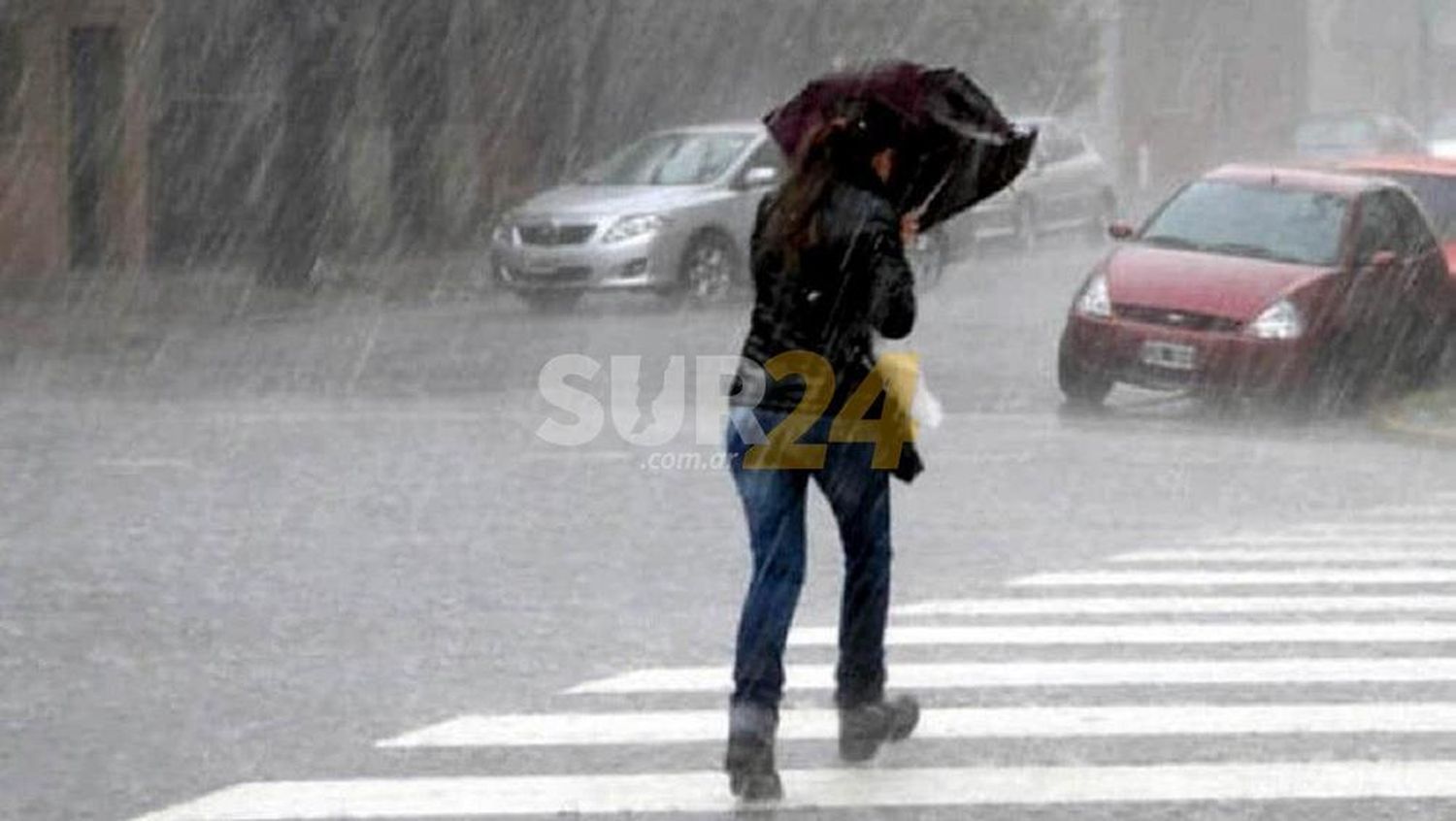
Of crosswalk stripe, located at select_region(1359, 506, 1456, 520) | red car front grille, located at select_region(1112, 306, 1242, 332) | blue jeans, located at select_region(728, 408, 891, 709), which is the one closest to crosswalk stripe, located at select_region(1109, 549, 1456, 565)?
crosswalk stripe, located at select_region(1359, 506, 1456, 520)

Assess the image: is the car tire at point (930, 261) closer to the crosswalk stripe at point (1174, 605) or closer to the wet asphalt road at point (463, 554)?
the wet asphalt road at point (463, 554)

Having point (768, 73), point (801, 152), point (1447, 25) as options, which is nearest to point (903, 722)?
point (801, 152)

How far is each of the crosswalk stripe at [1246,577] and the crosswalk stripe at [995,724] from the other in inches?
108

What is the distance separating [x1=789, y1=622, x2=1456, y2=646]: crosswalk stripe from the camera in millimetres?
10547

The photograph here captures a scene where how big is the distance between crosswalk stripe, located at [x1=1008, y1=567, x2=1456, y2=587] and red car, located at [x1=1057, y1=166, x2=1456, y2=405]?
682 cm

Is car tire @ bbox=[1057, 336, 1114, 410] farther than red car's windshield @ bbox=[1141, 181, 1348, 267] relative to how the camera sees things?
No

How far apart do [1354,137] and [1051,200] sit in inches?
745

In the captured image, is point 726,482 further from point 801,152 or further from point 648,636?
point 801,152

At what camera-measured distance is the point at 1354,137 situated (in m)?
55.3

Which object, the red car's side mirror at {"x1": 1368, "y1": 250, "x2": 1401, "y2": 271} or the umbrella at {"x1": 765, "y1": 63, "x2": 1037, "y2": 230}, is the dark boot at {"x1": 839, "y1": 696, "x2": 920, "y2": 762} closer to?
the umbrella at {"x1": 765, "y1": 63, "x2": 1037, "y2": 230}

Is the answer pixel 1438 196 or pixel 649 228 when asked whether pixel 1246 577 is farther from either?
pixel 649 228

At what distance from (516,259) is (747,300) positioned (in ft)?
7.15

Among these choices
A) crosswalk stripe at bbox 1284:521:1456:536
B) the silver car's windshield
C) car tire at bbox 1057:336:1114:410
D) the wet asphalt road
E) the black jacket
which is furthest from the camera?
the silver car's windshield

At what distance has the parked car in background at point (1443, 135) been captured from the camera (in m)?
57.0
